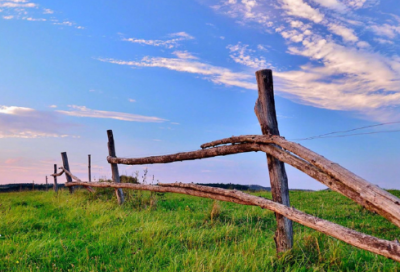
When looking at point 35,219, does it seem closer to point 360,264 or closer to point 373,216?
point 360,264

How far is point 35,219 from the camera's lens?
673 centimetres

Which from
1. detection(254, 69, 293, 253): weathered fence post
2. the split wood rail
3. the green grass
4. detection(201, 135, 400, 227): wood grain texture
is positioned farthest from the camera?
detection(254, 69, 293, 253): weathered fence post

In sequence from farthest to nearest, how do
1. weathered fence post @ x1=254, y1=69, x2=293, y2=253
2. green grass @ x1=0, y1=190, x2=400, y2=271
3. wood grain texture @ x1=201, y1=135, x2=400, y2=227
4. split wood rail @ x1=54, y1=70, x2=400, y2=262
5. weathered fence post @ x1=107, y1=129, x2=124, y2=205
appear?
weathered fence post @ x1=107, y1=129, x2=124, y2=205
weathered fence post @ x1=254, y1=69, x2=293, y2=253
green grass @ x1=0, y1=190, x2=400, y2=271
split wood rail @ x1=54, y1=70, x2=400, y2=262
wood grain texture @ x1=201, y1=135, x2=400, y2=227

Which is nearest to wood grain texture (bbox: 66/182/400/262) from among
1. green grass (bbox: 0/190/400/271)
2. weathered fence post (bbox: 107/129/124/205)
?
green grass (bbox: 0/190/400/271)

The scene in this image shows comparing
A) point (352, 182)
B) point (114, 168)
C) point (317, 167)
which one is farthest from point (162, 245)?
point (114, 168)

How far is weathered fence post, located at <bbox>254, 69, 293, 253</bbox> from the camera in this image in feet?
14.6

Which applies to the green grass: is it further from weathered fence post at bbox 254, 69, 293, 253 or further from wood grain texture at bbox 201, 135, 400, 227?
wood grain texture at bbox 201, 135, 400, 227

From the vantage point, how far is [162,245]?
4941 mm

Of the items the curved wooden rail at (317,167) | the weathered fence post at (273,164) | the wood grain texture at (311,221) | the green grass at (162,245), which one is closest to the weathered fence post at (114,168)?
the green grass at (162,245)

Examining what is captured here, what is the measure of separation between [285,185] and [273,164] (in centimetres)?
33

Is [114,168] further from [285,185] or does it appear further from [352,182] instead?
[352,182]

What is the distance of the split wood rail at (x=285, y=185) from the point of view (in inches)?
120

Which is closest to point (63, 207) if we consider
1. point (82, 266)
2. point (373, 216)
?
point (82, 266)

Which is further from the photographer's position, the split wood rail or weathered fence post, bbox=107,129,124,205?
weathered fence post, bbox=107,129,124,205
